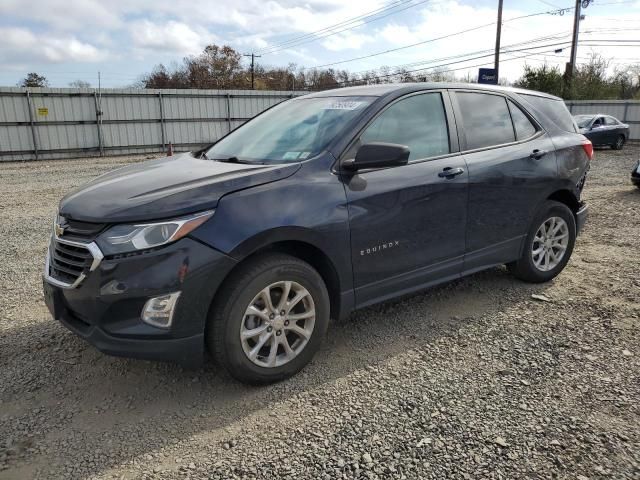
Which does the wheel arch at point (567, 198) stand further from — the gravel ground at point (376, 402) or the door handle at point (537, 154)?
the gravel ground at point (376, 402)

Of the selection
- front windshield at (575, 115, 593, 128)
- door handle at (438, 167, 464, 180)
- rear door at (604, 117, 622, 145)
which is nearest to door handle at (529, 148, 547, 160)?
door handle at (438, 167, 464, 180)

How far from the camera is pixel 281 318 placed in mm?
2971

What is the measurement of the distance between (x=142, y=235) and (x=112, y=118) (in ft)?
57.1

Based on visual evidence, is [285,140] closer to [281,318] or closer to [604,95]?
[281,318]

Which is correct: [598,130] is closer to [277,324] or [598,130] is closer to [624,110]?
[624,110]

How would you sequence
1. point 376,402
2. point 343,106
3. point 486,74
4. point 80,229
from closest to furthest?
point 80,229 < point 376,402 < point 343,106 < point 486,74

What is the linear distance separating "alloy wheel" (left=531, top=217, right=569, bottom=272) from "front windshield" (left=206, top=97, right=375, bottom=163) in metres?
2.20

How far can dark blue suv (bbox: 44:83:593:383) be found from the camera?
8.64 ft

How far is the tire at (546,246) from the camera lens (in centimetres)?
446

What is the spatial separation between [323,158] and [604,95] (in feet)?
121

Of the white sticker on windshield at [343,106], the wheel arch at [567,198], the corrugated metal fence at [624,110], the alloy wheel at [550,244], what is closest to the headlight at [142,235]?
the white sticker on windshield at [343,106]

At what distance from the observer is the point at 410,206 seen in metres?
3.45

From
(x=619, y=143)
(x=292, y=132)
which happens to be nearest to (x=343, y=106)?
(x=292, y=132)

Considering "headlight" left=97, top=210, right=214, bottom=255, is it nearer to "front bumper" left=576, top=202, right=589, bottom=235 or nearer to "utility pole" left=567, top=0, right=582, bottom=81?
"front bumper" left=576, top=202, right=589, bottom=235
